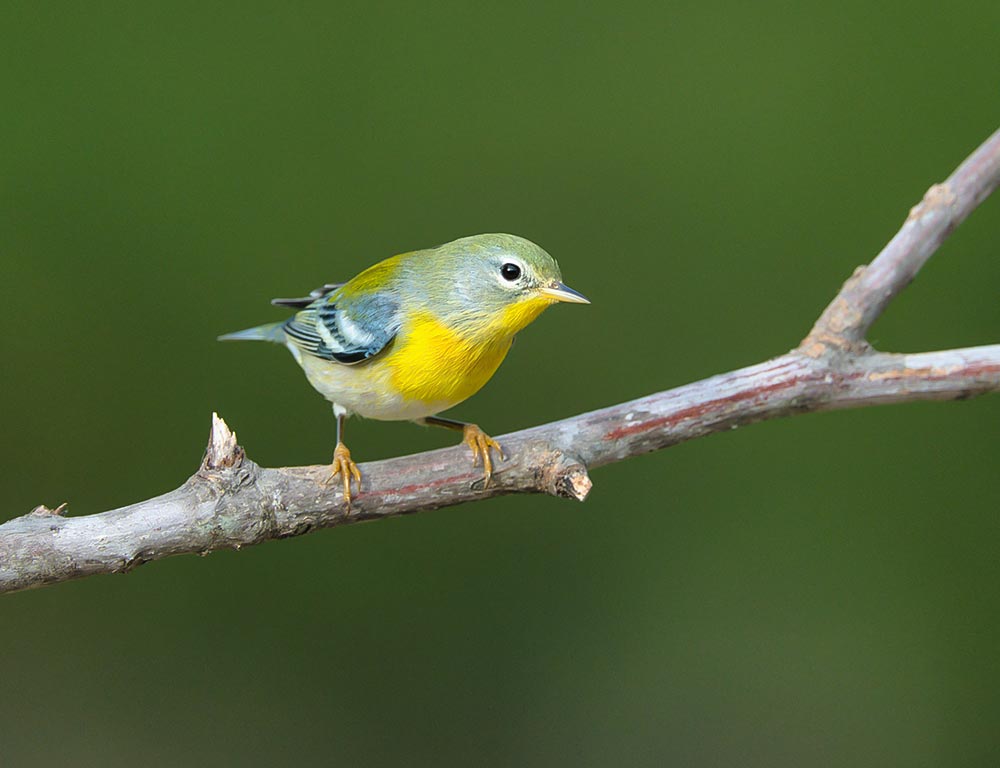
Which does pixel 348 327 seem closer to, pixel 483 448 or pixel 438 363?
pixel 438 363

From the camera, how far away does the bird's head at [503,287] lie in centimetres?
220

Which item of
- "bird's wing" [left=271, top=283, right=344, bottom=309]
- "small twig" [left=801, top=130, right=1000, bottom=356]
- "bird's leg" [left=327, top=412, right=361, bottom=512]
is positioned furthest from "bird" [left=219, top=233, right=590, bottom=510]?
"small twig" [left=801, top=130, right=1000, bottom=356]

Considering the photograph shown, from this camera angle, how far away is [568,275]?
3.82 metres

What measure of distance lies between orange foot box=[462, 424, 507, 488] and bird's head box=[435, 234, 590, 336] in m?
0.25

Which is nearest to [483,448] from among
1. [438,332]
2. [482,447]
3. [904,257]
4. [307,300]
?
[482,447]

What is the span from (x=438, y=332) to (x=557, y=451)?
390mm

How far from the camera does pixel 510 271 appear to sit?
223cm

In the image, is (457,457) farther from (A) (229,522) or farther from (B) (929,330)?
(B) (929,330)

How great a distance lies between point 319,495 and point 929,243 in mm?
1639

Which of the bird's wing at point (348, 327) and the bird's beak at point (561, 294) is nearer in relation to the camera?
the bird's beak at point (561, 294)

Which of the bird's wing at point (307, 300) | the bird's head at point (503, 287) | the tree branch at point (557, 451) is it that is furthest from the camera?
the bird's wing at point (307, 300)

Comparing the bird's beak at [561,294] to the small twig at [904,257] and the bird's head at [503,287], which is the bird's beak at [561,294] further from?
the small twig at [904,257]

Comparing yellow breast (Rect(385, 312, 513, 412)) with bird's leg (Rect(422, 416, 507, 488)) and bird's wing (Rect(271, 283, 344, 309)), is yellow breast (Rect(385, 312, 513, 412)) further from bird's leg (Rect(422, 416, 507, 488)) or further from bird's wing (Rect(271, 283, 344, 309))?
bird's wing (Rect(271, 283, 344, 309))

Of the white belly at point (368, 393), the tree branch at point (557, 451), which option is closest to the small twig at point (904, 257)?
the tree branch at point (557, 451)
